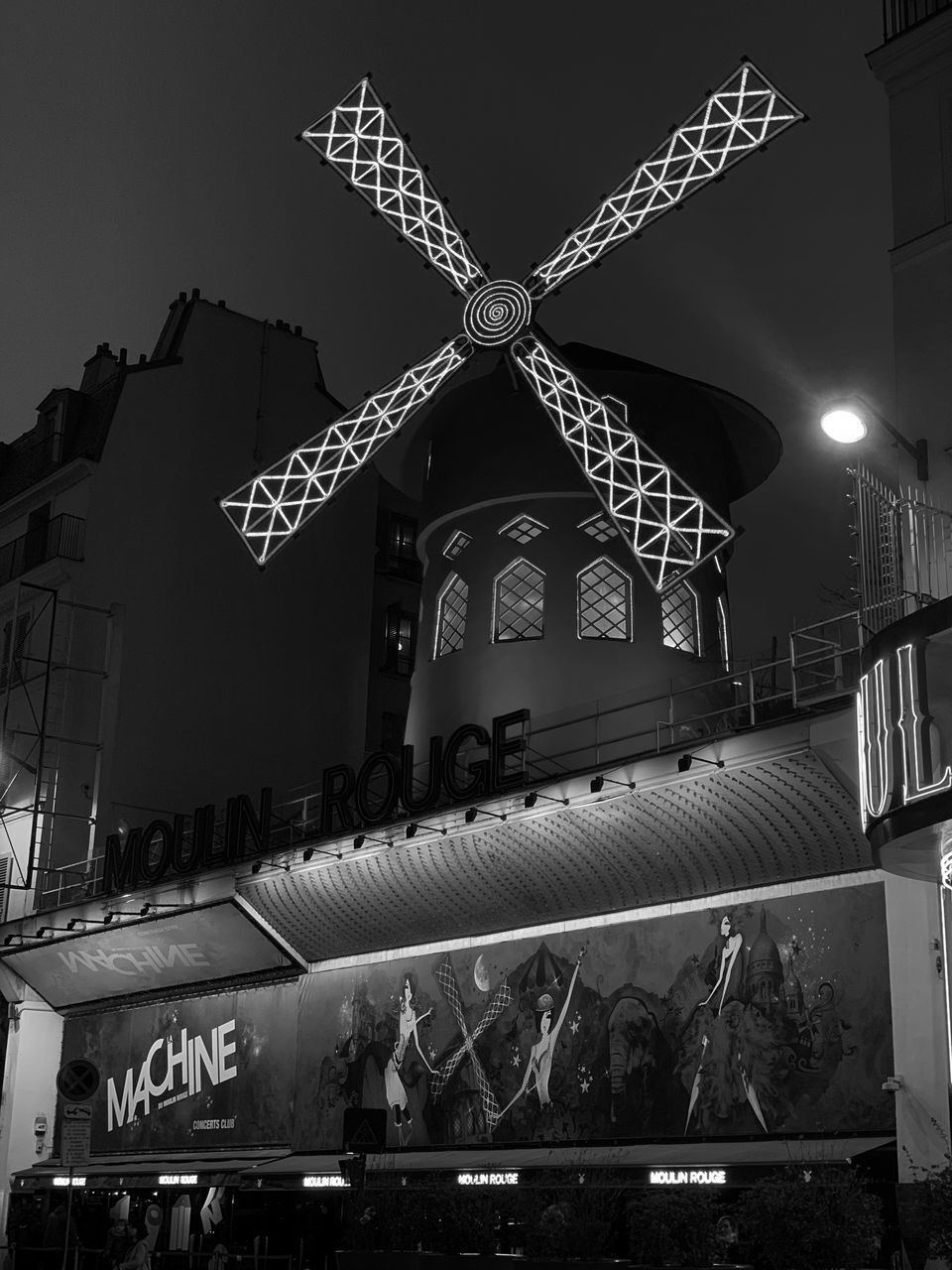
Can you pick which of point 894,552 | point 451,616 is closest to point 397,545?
point 451,616

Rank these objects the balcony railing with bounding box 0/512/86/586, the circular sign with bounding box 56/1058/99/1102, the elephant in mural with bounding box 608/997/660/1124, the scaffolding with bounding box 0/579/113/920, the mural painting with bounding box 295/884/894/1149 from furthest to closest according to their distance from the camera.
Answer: the balcony railing with bounding box 0/512/86/586, the scaffolding with bounding box 0/579/113/920, the elephant in mural with bounding box 608/997/660/1124, the mural painting with bounding box 295/884/894/1149, the circular sign with bounding box 56/1058/99/1102

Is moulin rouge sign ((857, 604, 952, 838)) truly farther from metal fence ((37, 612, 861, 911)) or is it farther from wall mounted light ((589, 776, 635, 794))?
wall mounted light ((589, 776, 635, 794))

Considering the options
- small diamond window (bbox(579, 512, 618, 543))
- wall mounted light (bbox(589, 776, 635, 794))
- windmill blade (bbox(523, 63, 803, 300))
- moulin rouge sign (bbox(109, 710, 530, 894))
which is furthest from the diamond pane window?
wall mounted light (bbox(589, 776, 635, 794))

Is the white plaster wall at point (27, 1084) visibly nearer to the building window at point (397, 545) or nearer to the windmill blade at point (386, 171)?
the building window at point (397, 545)

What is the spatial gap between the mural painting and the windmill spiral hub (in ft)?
21.6

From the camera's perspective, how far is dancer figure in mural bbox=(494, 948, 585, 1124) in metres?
15.8

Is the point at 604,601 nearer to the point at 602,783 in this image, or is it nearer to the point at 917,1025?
the point at 602,783

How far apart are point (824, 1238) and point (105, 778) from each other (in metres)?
16.1

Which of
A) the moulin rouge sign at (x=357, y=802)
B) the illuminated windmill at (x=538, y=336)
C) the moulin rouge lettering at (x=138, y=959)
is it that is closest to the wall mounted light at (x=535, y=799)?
the moulin rouge sign at (x=357, y=802)

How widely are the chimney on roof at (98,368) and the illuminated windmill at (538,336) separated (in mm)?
9642

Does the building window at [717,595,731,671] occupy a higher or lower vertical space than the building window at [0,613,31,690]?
lower

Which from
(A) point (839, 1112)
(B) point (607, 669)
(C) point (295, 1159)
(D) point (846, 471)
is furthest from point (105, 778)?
(D) point (846, 471)

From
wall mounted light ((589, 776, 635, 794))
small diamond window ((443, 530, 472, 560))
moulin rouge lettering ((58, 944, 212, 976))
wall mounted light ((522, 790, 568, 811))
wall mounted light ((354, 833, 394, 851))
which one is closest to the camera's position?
wall mounted light ((589, 776, 635, 794))

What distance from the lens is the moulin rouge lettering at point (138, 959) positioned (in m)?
20.6
